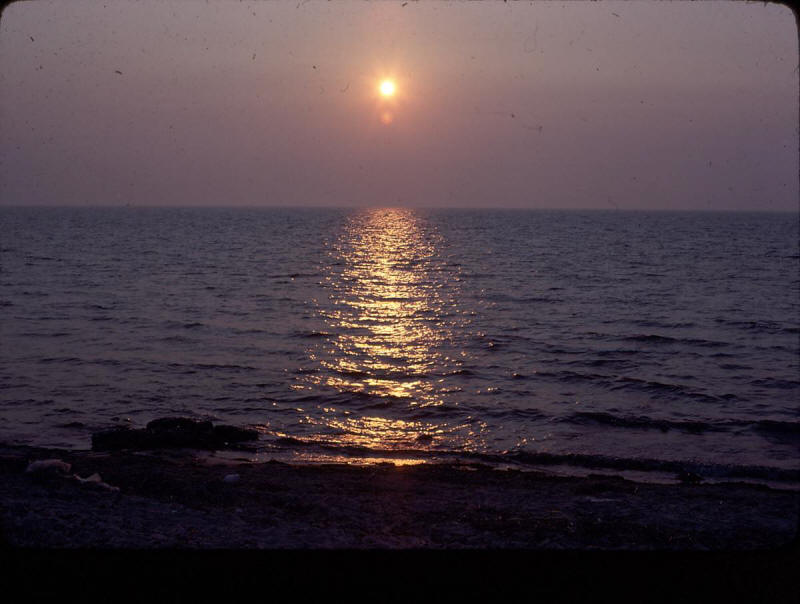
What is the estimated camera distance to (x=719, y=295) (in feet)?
104

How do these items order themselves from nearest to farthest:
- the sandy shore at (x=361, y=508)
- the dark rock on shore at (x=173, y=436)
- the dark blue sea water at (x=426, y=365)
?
the sandy shore at (x=361, y=508)
the dark rock on shore at (x=173, y=436)
the dark blue sea water at (x=426, y=365)

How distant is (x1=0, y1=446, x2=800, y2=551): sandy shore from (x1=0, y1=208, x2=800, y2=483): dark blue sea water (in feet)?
4.71

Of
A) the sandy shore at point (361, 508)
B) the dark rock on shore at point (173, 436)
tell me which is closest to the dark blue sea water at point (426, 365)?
the dark rock on shore at point (173, 436)

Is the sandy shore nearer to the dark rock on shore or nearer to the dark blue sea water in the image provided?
the dark rock on shore

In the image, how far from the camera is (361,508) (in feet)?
24.1

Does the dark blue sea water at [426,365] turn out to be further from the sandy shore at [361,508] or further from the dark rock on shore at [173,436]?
the sandy shore at [361,508]

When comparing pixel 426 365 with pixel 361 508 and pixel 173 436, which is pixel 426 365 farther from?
pixel 361 508

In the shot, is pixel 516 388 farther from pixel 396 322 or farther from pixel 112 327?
pixel 112 327

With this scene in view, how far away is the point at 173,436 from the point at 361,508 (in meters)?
4.02

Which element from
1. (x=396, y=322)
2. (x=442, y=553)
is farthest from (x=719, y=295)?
(x=442, y=553)

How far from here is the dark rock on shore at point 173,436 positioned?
1005 centimetres

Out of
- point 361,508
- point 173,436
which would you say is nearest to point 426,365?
point 173,436

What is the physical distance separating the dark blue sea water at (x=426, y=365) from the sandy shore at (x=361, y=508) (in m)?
1.44

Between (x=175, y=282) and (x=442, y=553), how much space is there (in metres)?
30.8
